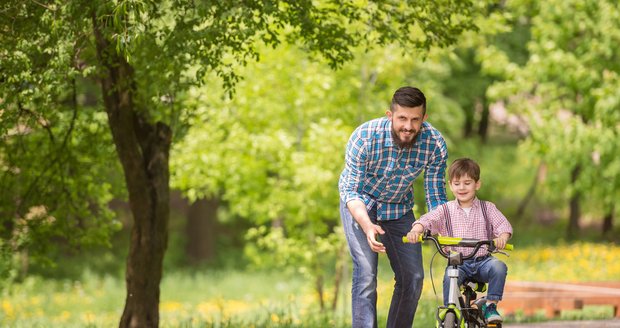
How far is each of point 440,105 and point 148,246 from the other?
13903mm

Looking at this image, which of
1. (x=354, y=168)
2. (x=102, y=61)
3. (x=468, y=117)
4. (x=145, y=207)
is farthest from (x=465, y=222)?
(x=468, y=117)

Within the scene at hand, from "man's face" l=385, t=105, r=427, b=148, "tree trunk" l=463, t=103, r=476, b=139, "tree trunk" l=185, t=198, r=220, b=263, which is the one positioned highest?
"tree trunk" l=463, t=103, r=476, b=139

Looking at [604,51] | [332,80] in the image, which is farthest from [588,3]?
[332,80]

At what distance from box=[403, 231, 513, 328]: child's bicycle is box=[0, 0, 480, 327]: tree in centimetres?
227

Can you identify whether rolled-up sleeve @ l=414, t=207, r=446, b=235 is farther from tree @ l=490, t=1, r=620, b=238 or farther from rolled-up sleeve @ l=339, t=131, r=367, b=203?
tree @ l=490, t=1, r=620, b=238

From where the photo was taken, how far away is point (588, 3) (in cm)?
2050

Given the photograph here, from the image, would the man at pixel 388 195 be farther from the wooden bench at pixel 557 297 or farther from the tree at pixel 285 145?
the tree at pixel 285 145

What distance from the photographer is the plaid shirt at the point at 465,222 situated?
19.2 ft

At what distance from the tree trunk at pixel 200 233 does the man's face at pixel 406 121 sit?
24592mm

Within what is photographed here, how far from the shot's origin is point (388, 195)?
615cm

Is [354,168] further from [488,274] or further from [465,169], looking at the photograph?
[488,274]

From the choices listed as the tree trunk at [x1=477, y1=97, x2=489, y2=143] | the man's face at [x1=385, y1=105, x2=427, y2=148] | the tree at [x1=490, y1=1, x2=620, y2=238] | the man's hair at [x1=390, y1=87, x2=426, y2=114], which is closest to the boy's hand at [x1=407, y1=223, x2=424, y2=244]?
the man's face at [x1=385, y1=105, x2=427, y2=148]

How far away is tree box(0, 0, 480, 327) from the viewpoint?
701 cm

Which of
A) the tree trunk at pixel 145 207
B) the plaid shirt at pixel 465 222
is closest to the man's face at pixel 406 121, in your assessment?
the plaid shirt at pixel 465 222
